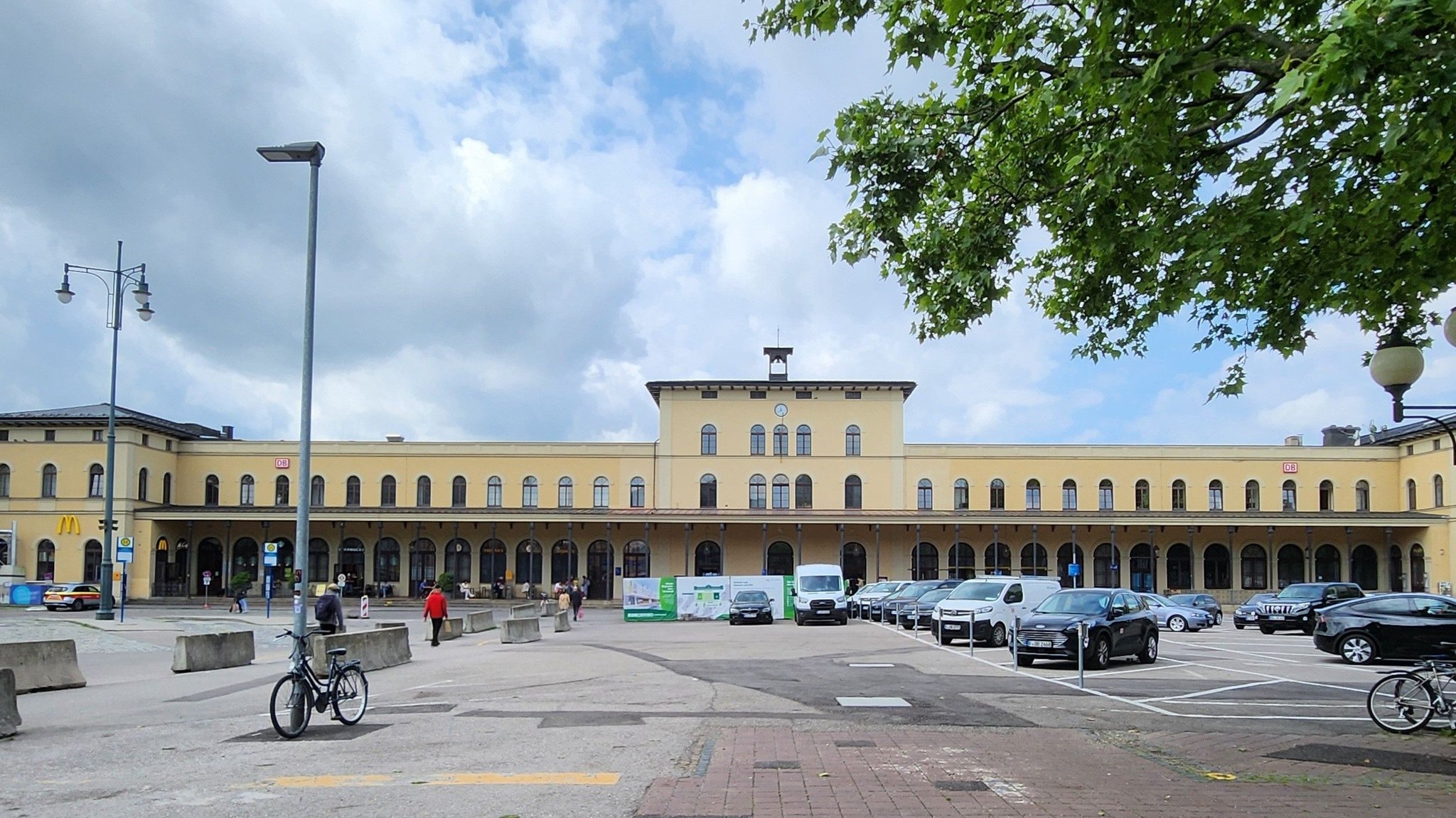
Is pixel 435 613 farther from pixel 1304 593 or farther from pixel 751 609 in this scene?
pixel 1304 593

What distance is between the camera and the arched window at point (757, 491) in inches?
2719

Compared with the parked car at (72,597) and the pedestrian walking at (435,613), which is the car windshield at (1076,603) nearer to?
the pedestrian walking at (435,613)

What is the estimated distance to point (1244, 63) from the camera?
30.6 feet

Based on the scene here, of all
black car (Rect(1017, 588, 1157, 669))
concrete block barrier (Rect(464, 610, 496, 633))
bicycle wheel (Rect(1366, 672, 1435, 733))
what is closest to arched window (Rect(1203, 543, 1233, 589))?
concrete block barrier (Rect(464, 610, 496, 633))

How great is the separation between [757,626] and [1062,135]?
30990 millimetres

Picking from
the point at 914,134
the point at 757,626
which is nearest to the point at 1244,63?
the point at 914,134

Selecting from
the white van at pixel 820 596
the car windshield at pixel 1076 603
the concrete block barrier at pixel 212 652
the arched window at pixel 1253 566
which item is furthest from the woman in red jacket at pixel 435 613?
the arched window at pixel 1253 566

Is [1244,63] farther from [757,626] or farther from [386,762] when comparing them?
[757,626]

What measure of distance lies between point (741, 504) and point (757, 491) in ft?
4.11

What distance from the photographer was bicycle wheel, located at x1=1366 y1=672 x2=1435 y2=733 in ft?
38.9

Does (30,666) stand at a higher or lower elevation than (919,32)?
lower

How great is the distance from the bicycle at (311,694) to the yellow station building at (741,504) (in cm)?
4963

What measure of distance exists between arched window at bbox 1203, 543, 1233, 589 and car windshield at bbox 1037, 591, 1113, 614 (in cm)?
4813

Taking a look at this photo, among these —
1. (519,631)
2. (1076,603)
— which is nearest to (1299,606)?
(1076,603)
